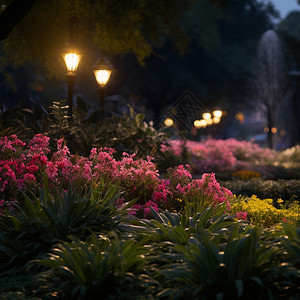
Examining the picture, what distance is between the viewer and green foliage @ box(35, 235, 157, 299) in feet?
14.5

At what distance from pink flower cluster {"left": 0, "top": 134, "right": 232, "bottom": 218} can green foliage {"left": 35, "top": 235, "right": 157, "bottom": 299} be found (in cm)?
197

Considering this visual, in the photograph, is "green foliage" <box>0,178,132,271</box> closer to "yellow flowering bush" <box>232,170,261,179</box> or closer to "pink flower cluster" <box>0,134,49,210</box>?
"pink flower cluster" <box>0,134,49,210</box>

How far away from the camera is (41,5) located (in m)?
15.6

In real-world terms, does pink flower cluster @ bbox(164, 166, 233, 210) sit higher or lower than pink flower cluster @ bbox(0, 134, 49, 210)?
lower

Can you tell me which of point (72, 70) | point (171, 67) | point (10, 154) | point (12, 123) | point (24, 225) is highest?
point (171, 67)

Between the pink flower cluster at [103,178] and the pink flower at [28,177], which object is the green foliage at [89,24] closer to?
the pink flower cluster at [103,178]

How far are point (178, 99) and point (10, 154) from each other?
1295 inches

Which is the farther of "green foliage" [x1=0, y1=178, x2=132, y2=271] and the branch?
the branch

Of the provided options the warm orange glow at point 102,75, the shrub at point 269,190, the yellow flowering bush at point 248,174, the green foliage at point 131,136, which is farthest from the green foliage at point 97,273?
the yellow flowering bush at point 248,174

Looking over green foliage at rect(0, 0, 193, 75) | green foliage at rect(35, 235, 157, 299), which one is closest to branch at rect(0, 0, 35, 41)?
green foliage at rect(0, 0, 193, 75)

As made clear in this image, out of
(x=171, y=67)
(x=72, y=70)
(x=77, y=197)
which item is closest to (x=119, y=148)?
(x=72, y=70)

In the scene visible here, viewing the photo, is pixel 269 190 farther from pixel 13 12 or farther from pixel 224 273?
pixel 13 12

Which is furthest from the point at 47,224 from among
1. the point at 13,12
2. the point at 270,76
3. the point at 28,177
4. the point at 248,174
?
the point at 270,76

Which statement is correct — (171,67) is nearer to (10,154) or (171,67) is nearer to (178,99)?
(178,99)
